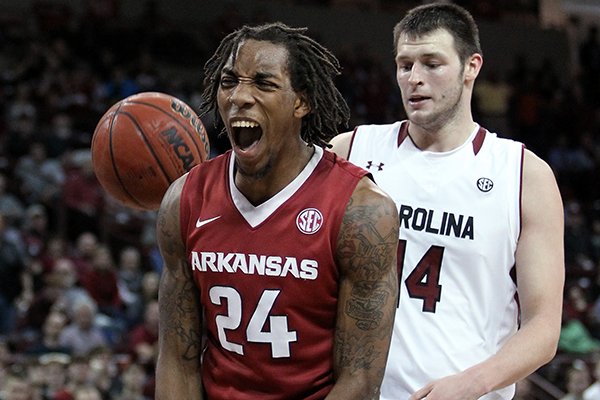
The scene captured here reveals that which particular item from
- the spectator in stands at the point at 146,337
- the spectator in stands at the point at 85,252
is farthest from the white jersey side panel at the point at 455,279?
the spectator in stands at the point at 85,252

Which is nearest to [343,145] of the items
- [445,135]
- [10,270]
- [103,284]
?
[445,135]

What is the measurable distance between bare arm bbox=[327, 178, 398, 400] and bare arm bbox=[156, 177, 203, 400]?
17.4 inches

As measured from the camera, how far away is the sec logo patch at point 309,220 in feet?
9.77

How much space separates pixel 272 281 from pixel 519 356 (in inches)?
Result: 33.7

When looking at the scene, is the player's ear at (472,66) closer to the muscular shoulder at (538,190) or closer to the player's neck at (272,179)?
the muscular shoulder at (538,190)

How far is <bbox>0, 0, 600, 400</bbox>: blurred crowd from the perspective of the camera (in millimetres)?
9172

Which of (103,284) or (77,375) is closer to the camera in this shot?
(77,375)

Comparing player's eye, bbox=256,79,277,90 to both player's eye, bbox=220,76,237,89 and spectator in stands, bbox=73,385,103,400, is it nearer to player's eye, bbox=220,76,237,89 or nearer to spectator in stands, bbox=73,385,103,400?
player's eye, bbox=220,76,237,89

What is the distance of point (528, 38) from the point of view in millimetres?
20875

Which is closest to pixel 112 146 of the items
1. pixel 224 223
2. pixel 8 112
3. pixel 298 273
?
pixel 224 223

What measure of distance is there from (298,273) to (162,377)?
1.82 ft

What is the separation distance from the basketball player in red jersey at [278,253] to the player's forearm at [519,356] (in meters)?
0.38

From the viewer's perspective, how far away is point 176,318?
315 centimetres

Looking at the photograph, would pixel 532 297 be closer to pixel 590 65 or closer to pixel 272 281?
pixel 272 281
